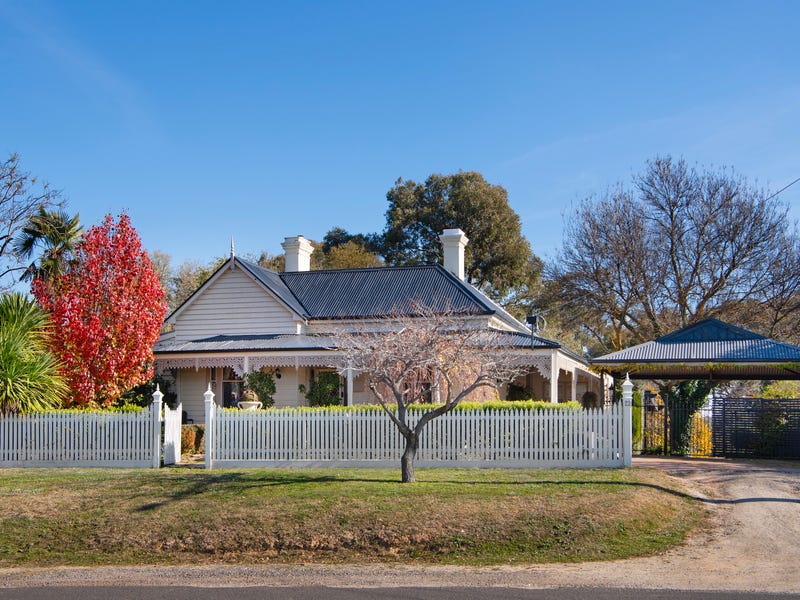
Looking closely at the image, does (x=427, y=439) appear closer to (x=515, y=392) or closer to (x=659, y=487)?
(x=659, y=487)

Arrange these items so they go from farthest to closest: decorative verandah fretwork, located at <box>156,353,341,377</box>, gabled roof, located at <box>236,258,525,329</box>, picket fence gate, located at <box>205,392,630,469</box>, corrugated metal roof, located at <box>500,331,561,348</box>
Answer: gabled roof, located at <box>236,258,525,329</box>
decorative verandah fretwork, located at <box>156,353,341,377</box>
corrugated metal roof, located at <box>500,331,561,348</box>
picket fence gate, located at <box>205,392,630,469</box>

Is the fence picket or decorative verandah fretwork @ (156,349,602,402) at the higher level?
decorative verandah fretwork @ (156,349,602,402)

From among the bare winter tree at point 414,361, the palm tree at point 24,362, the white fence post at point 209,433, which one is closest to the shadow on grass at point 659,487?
the bare winter tree at point 414,361

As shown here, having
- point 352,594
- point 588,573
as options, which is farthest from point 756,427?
point 352,594

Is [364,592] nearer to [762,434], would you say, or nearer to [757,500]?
[757,500]

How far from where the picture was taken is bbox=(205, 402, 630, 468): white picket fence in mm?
17234

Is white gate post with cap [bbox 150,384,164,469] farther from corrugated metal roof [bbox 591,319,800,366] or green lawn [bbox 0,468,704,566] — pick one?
corrugated metal roof [bbox 591,319,800,366]

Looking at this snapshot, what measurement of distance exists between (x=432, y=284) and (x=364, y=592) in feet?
64.5

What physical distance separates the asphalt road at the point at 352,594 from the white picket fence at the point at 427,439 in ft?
24.5

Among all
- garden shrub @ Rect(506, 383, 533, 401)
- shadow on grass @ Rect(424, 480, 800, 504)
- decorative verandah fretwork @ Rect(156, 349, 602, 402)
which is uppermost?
decorative verandah fretwork @ Rect(156, 349, 602, 402)

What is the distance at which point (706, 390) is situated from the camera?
24438 mm

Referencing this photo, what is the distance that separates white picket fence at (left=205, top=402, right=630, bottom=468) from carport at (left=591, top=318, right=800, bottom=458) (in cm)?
413

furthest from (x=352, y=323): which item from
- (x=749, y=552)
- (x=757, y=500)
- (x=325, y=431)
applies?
(x=749, y=552)

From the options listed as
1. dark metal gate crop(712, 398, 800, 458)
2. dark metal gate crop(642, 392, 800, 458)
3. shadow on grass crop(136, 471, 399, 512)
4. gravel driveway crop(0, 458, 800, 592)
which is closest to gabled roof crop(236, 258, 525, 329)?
dark metal gate crop(642, 392, 800, 458)
